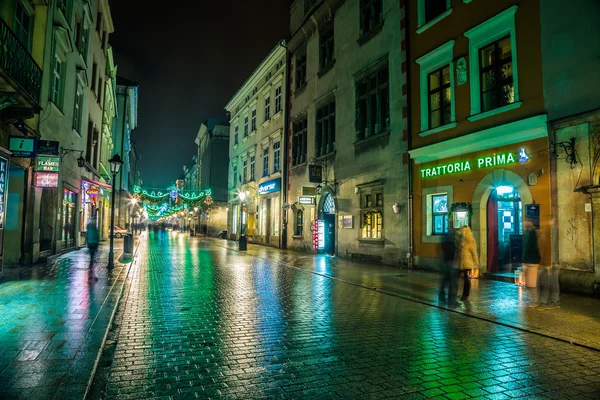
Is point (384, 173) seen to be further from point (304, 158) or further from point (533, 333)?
point (533, 333)

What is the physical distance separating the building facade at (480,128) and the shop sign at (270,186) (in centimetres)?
1405

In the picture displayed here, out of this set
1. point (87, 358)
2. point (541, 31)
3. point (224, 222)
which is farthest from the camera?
point (224, 222)

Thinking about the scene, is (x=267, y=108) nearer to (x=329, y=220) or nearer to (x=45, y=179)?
(x=329, y=220)

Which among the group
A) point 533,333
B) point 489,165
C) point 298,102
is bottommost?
point 533,333

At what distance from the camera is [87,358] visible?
5012 millimetres

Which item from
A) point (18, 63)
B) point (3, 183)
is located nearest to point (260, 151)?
point (18, 63)

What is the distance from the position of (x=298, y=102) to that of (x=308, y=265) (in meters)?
13.2

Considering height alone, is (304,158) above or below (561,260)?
above

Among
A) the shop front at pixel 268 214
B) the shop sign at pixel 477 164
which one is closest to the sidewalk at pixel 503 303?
→ the shop sign at pixel 477 164

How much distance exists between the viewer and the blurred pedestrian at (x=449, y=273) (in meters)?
9.09

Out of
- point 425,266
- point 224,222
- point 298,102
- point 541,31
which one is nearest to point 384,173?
point 425,266

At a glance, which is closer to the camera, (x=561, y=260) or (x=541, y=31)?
(x=561, y=260)

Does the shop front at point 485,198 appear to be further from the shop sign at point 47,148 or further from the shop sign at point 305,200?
the shop sign at point 47,148

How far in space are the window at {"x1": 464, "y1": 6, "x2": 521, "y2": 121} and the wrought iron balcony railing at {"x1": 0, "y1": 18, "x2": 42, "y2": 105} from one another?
43.0ft
